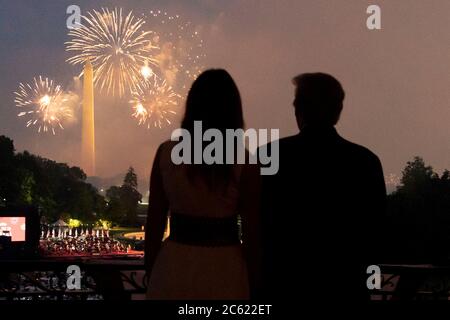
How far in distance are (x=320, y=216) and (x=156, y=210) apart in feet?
3.41

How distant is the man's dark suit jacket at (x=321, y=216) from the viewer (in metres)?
4.65

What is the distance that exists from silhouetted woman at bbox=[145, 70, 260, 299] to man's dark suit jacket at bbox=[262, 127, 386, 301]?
1.20 ft

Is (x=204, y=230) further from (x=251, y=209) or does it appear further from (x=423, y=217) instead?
(x=423, y=217)

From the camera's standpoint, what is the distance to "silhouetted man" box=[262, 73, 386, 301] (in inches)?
183

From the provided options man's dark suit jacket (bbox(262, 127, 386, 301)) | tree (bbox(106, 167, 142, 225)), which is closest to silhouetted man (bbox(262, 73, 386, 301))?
man's dark suit jacket (bbox(262, 127, 386, 301))

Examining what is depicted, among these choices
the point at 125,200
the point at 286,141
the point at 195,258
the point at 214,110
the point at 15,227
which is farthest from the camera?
the point at 125,200

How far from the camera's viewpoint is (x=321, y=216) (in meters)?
4.66

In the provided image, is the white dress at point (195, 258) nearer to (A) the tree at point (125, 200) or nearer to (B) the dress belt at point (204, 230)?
(B) the dress belt at point (204, 230)

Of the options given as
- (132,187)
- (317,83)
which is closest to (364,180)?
(317,83)

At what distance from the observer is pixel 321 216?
4.66 m

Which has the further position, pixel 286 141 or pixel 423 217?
pixel 423 217

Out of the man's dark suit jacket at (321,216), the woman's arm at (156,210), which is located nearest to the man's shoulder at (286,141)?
the man's dark suit jacket at (321,216)

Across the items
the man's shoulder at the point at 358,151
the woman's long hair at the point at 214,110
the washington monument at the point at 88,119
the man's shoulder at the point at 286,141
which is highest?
the washington monument at the point at 88,119

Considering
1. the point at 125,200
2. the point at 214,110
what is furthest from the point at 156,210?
the point at 125,200
